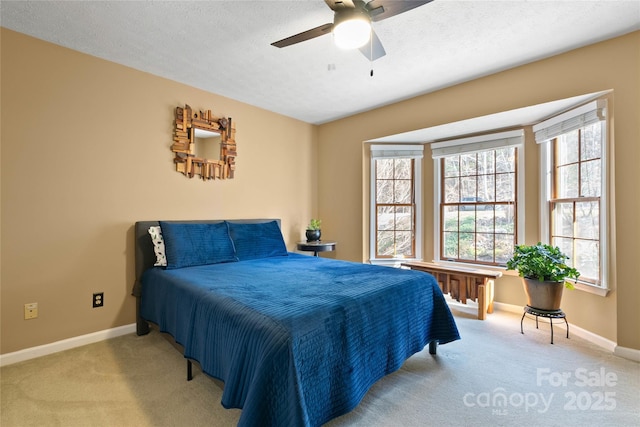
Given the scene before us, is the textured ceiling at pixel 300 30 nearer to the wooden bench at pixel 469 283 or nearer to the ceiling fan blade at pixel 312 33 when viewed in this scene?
the ceiling fan blade at pixel 312 33

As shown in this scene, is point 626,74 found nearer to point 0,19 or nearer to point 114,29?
point 114,29

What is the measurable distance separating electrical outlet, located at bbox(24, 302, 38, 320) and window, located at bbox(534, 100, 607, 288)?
15.7 ft

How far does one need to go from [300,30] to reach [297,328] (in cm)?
219

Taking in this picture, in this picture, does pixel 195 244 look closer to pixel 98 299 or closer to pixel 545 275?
pixel 98 299

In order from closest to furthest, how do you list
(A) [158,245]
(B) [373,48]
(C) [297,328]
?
(C) [297,328]
(B) [373,48]
(A) [158,245]

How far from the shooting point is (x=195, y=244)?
2.92m

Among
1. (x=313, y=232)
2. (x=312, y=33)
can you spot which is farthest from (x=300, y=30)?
(x=313, y=232)

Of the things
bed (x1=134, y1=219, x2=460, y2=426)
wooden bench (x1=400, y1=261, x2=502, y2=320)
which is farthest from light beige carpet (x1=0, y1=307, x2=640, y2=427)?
wooden bench (x1=400, y1=261, x2=502, y2=320)

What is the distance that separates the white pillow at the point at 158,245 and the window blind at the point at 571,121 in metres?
4.05

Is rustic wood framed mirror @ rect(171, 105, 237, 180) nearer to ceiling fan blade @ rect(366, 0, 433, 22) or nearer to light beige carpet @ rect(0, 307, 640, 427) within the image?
light beige carpet @ rect(0, 307, 640, 427)

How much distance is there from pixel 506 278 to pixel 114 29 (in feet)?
15.1

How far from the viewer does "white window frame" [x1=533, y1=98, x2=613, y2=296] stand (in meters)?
2.54

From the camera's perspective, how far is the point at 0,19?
2215 mm

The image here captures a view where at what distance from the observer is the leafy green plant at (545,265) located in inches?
107
